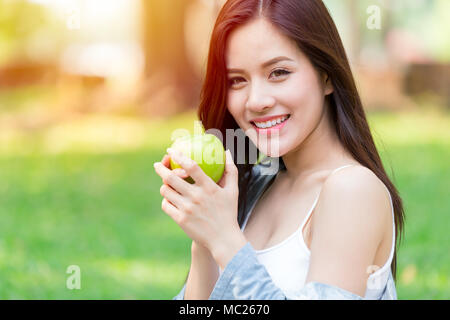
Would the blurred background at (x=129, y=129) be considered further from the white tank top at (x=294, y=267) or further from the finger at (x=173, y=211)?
the finger at (x=173, y=211)

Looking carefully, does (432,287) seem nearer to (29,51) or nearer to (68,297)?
(68,297)

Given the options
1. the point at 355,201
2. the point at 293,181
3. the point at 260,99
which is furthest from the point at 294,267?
the point at 260,99

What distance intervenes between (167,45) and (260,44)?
1055cm

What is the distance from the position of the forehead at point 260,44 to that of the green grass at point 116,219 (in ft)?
2.24

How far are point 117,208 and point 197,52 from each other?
269 inches

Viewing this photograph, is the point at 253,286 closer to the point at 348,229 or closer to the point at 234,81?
the point at 348,229

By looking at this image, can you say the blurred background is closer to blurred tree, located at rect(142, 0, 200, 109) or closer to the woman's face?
blurred tree, located at rect(142, 0, 200, 109)

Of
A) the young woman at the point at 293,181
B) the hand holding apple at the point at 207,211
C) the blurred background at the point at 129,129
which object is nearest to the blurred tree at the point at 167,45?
the blurred background at the point at 129,129

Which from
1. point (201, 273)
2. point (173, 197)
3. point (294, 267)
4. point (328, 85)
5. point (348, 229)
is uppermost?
point (328, 85)

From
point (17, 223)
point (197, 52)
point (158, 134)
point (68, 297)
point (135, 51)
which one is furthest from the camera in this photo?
point (135, 51)

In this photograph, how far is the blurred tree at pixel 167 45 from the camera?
40.3 ft

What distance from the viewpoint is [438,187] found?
22.3 ft

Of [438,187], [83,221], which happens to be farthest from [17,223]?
[438,187]

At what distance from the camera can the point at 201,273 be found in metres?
2.51
